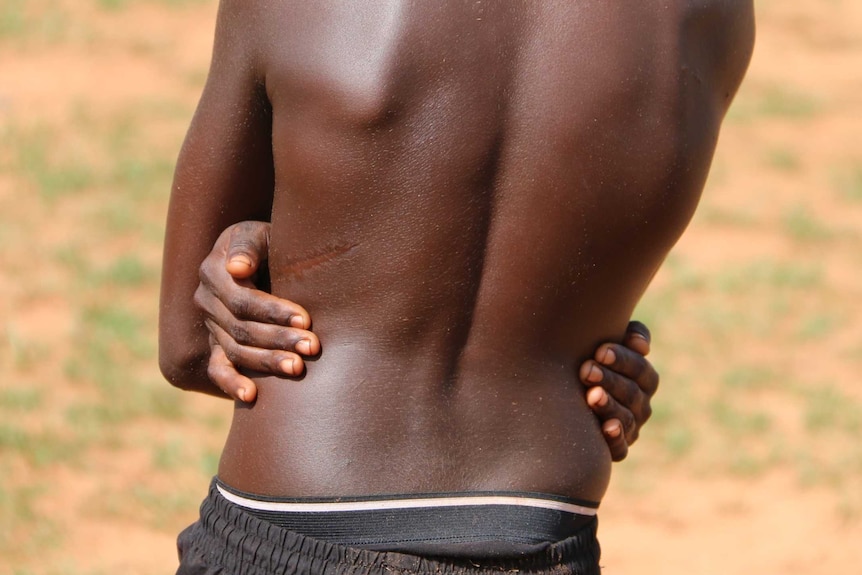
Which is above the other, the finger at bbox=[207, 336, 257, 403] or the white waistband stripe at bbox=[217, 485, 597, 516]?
the finger at bbox=[207, 336, 257, 403]

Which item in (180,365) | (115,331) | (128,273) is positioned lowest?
Answer: (180,365)

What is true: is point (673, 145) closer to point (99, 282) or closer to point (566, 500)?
point (566, 500)

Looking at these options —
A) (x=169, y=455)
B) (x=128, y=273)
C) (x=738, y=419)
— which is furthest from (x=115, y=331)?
(x=738, y=419)

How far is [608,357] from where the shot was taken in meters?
1.99

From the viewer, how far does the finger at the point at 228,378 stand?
1925 mm

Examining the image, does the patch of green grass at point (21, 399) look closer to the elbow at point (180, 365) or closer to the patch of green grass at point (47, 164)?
the patch of green grass at point (47, 164)

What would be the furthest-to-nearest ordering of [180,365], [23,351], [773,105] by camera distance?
1. [773,105]
2. [23,351]
3. [180,365]

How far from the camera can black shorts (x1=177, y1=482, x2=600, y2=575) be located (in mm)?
1769

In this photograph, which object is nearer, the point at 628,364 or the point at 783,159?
Answer: the point at 628,364

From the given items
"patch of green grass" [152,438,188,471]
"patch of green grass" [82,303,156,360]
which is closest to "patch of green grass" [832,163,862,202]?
"patch of green grass" [82,303,156,360]

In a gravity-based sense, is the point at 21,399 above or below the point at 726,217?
below

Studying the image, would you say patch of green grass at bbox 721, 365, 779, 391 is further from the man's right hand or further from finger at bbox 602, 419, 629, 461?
the man's right hand

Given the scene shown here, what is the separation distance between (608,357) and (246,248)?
591 millimetres

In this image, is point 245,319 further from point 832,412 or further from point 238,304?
point 832,412
